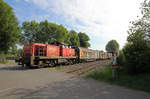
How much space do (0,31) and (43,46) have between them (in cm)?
1543

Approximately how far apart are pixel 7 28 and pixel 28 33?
894 inches

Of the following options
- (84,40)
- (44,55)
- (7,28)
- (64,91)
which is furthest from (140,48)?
(84,40)

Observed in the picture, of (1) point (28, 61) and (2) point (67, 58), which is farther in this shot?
(2) point (67, 58)

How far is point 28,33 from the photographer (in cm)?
4631

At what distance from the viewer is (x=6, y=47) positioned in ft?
83.1

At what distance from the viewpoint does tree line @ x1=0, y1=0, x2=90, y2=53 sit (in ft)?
79.1

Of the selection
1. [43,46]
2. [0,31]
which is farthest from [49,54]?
[0,31]

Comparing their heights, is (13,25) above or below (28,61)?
above

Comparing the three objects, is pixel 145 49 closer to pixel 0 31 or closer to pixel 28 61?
pixel 28 61

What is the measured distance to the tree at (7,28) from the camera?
23.7 m

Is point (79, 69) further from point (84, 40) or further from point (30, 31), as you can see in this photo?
point (84, 40)

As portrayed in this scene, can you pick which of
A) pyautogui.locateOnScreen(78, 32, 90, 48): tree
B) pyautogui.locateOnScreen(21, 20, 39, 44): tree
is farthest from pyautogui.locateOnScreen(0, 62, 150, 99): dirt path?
pyautogui.locateOnScreen(78, 32, 90, 48): tree

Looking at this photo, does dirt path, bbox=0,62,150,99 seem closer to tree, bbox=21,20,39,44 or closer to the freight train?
the freight train

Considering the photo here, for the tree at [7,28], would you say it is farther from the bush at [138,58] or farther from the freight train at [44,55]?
the bush at [138,58]
